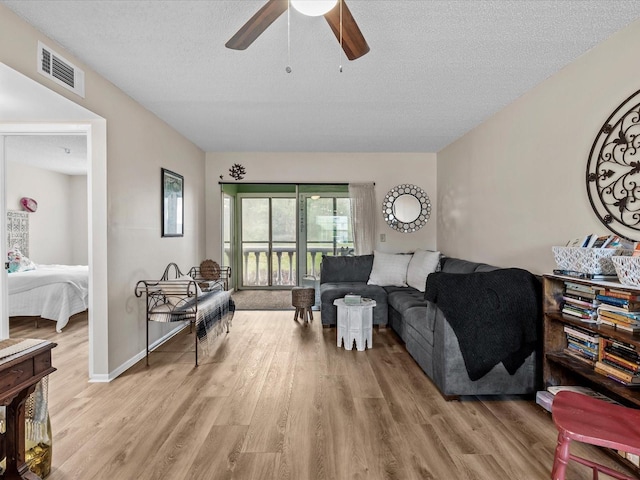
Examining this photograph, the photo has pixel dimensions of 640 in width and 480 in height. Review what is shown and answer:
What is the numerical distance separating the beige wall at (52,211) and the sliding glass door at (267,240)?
3086 millimetres

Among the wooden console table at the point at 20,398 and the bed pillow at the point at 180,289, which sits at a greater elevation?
the bed pillow at the point at 180,289

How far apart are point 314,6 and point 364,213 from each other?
411cm

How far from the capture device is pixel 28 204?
579 centimetres

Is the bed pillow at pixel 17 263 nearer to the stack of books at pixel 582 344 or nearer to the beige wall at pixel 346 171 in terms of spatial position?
the beige wall at pixel 346 171

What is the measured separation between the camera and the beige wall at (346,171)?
558 cm

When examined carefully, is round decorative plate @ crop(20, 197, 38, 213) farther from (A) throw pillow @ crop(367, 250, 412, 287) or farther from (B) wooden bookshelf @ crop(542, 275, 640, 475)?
(B) wooden bookshelf @ crop(542, 275, 640, 475)

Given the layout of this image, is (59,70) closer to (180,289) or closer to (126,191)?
(126,191)

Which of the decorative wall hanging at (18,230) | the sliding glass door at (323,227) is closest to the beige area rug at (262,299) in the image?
the sliding glass door at (323,227)

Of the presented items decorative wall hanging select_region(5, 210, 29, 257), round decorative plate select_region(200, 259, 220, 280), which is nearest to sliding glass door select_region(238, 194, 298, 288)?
round decorative plate select_region(200, 259, 220, 280)

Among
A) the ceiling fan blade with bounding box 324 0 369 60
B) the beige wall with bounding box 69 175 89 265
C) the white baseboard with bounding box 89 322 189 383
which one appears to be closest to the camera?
the ceiling fan blade with bounding box 324 0 369 60

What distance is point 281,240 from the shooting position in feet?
23.2

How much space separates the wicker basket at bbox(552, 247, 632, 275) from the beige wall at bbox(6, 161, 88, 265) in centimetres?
726

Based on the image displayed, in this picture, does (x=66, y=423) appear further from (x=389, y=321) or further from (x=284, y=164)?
(x=284, y=164)

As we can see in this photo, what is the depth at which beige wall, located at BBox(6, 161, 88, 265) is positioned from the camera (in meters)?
5.75
